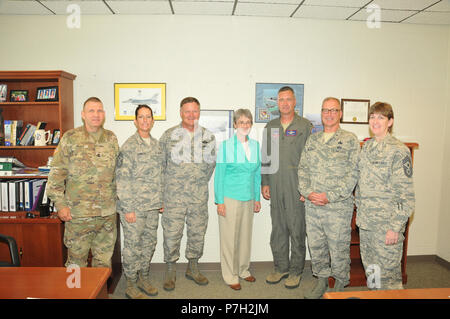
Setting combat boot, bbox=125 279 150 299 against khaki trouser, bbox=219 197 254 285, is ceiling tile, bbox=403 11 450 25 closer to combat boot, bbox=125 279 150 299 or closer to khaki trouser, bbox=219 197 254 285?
khaki trouser, bbox=219 197 254 285

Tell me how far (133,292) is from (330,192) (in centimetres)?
198

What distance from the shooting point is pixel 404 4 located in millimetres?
2758

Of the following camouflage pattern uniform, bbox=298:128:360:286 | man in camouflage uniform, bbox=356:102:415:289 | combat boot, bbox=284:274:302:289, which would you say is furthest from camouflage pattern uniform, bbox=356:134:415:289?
combat boot, bbox=284:274:302:289

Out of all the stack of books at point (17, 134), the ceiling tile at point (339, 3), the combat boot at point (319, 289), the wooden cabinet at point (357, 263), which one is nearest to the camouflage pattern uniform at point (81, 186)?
the stack of books at point (17, 134)

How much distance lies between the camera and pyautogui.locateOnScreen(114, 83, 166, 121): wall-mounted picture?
120 inches

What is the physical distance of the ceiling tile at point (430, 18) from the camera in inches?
117

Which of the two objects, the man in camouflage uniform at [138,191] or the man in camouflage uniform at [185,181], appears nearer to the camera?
the man in camouflage uniform at [138,191]

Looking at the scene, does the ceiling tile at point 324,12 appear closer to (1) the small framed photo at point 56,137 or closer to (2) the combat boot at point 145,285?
(1) the small framed photo at point 56,137

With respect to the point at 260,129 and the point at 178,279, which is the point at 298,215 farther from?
the point at 178,279

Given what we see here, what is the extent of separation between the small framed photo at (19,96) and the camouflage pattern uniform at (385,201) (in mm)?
3241

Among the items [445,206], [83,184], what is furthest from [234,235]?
[445,206]

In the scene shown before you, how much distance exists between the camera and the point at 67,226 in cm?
230

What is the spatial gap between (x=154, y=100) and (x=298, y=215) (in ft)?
6.42
